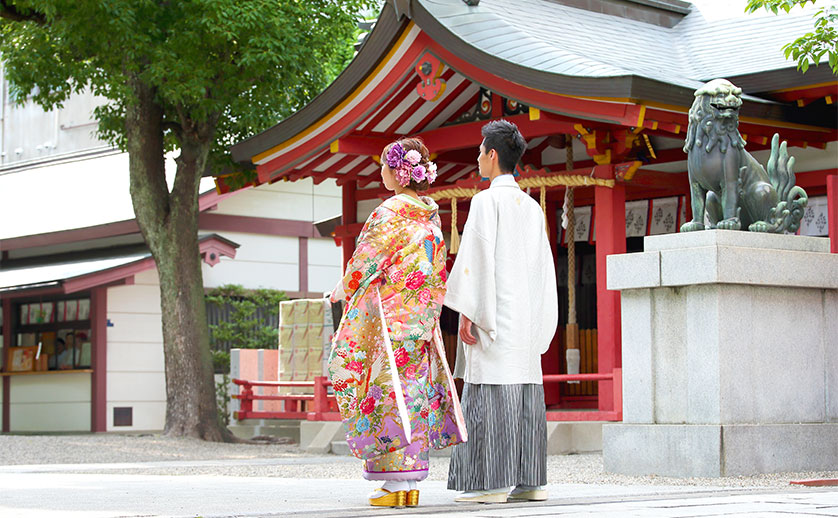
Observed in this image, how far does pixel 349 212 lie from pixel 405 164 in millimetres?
8755

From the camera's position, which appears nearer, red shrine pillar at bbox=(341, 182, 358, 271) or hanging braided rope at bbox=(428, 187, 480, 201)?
hanging braided rope at bbox=(428, 187, 480, 201)

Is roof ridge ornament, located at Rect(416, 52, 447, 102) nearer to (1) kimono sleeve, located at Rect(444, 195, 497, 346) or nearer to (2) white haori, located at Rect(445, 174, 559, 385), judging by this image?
(2) white haori, located at Rect(445, 174, 559, 385)

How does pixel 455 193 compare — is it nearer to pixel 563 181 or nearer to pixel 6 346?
pixel 563 181

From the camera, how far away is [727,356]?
7.78 m

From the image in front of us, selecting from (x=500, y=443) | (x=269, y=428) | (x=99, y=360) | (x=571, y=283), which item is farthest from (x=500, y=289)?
(x=99, y=360)

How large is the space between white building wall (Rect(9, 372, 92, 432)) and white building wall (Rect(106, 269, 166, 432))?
0.44 m

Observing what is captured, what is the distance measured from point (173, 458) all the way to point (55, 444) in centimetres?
201

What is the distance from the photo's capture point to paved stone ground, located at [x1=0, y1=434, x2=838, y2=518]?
17.6 feet

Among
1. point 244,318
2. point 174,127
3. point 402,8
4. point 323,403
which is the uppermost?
point 402,8

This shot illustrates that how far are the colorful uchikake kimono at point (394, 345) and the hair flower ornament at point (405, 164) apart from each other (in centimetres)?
10

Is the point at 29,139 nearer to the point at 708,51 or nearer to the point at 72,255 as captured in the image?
the point at 72,255

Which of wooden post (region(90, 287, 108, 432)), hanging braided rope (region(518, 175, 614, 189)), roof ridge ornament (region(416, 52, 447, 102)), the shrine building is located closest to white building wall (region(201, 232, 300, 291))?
wooden post (region(90, 287, 108, 432))

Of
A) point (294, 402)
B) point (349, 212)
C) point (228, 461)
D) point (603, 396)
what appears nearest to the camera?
point (603, 396)

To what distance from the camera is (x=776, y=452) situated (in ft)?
25.9
